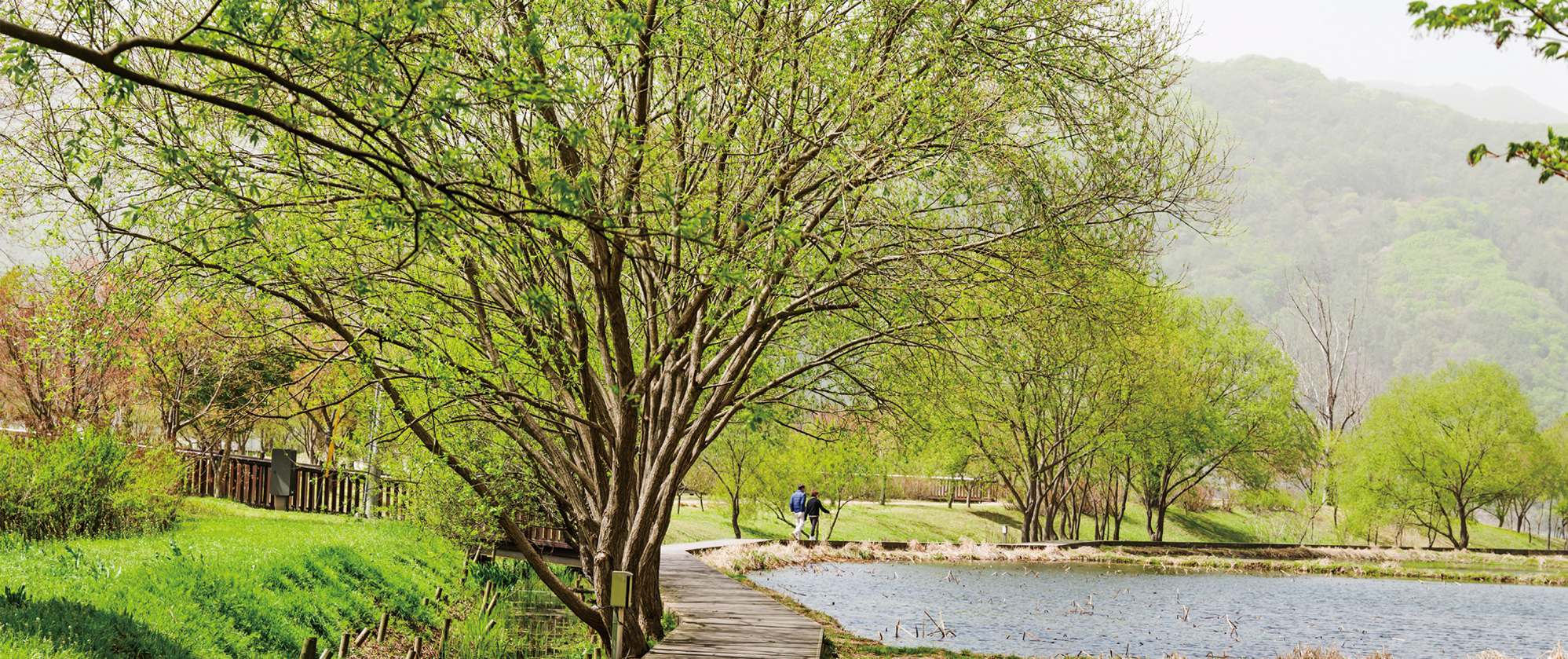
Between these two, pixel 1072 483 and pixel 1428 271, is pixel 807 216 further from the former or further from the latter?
pixel 1428 271

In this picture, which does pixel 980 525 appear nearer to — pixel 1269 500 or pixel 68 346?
pixel 1269 500

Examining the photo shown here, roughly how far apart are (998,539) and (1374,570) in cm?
1322

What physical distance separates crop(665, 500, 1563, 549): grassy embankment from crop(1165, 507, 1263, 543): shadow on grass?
5cm

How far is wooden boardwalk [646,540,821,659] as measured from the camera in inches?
379

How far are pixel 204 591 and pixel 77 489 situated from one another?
323 centimetres

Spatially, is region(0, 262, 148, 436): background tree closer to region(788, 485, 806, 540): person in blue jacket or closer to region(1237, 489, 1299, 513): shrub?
region(788, 485, 806, 540): person in blue jacket

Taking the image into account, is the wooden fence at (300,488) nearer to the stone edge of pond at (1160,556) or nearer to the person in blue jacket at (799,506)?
the stone edge of pond at (1160,556)

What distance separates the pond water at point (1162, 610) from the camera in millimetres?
13812

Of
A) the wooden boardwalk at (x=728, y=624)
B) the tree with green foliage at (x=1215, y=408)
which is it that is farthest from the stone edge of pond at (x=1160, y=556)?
the wooden boardwalk at (x=728, y=624)

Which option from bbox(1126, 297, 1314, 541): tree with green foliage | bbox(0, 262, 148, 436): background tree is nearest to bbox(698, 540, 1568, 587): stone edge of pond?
bbox(1126, 297, 1314, 541): tree with green foliage

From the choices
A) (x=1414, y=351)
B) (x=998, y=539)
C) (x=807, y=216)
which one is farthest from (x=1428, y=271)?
(x=807, y=216)

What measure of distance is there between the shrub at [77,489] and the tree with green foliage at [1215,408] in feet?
87.7

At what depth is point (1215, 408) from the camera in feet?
113

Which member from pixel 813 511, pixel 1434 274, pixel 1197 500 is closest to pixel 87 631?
pixel 813 511
